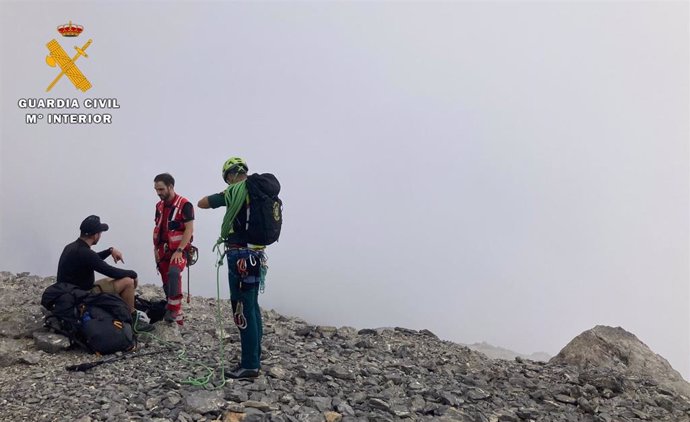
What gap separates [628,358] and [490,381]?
474 cm

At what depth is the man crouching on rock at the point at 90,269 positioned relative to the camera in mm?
9383

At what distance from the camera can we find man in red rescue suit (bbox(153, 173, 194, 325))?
10.1m

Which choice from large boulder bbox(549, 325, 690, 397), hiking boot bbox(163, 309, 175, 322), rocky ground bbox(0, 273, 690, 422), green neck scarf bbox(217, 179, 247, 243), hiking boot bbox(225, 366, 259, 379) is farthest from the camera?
large boulder bbox(549, 325, 690, 397)

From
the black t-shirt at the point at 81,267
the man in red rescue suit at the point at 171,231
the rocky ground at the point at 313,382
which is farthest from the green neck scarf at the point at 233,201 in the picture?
the black t-shirt at the point at 81,267

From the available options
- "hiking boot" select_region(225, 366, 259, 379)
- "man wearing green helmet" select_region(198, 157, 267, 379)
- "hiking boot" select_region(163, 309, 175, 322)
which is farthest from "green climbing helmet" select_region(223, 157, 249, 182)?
"hiking boot" select_region(163, 309, 175, 322)

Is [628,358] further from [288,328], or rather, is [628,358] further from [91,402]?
[91,402]

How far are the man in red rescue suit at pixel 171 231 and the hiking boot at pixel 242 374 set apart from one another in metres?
2.99

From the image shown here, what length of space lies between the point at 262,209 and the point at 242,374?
275cm

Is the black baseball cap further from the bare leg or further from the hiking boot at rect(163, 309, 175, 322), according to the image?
the hiking boot at rect(163, 309, 175, 322)

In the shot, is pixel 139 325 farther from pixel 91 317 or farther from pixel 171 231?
pixel 171 231

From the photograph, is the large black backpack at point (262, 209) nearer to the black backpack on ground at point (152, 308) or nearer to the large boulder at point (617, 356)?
the black backpack on ground at point (152, 308)

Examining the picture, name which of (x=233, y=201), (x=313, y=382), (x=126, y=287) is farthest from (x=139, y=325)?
(x=233, y=201)

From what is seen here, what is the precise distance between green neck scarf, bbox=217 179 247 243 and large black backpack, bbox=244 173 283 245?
10 centimetres

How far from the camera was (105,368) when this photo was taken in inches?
337
